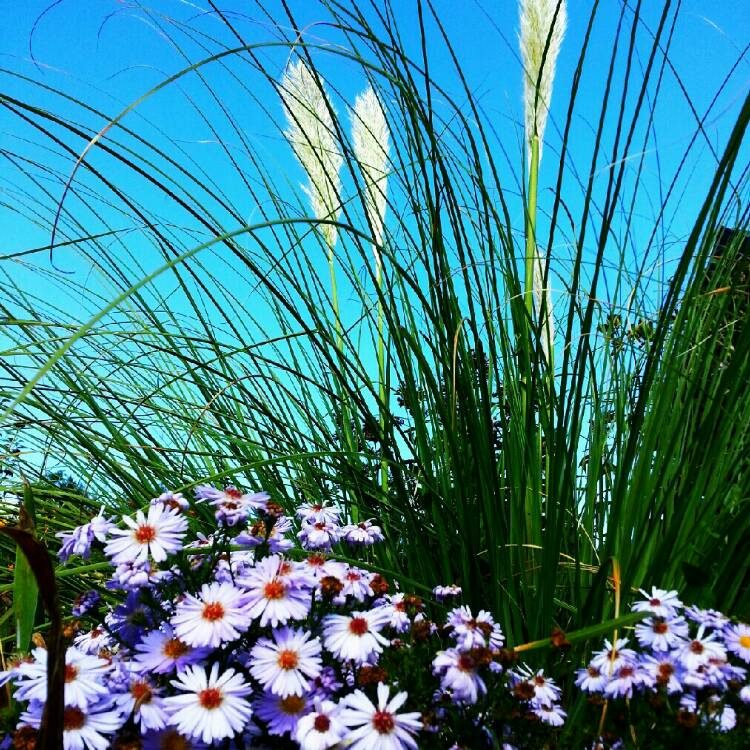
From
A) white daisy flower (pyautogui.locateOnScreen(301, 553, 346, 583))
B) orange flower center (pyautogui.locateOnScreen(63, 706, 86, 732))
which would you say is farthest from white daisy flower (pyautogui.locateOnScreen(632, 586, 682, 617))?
orange flower center (pyautogui.locateOnScreen(63, 706, 86, 732))

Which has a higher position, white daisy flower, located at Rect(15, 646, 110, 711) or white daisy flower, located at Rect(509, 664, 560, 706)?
white daisy flower, located at Rect(15, 646, 110, 711)

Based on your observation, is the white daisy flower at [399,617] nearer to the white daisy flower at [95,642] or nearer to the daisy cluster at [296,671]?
the daisy cluster at [296,671]

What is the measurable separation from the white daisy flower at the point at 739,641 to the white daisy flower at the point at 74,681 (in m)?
0.98

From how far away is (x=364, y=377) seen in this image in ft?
6.66

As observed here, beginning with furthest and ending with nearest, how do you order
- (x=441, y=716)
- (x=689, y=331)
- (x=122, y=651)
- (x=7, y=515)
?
(x=7, y=515) < (x=689, y=331) < (x=122, y=651) < (x=441, y=716)

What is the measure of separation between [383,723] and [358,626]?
0.17 m

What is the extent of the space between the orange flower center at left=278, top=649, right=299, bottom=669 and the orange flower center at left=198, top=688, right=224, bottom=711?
0.31 ft

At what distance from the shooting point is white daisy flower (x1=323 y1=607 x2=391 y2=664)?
104 cm

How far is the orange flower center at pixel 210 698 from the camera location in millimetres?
962

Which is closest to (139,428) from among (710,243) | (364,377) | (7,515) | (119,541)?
(7,515)

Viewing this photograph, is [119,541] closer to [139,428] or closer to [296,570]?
[296,570]

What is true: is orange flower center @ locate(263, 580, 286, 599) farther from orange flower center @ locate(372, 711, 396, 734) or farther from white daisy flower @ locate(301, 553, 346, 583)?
orange flower center @ locate(372, 711, 396, 734)

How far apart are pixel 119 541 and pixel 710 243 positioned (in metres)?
1.60

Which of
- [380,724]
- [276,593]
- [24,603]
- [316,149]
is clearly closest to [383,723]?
[380,724]
